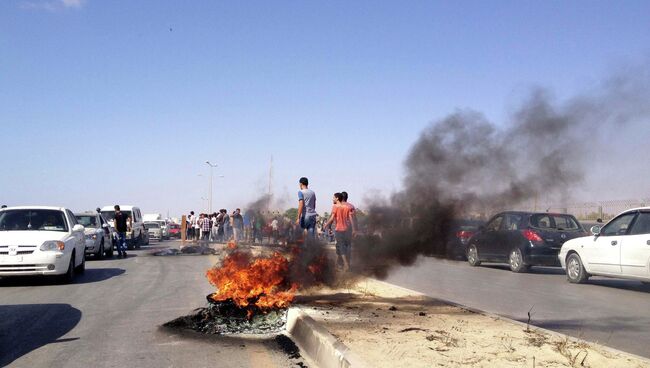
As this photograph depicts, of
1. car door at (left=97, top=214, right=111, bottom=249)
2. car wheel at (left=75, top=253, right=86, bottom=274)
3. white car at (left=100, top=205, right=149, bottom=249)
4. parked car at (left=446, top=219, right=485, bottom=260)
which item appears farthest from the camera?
white car at (left=100, top=205, right=149, bottom=249)

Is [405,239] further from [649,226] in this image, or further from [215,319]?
[649,226]

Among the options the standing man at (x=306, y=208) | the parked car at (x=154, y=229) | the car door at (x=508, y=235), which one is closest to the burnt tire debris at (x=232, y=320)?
the standing man at (x=306, y=208)

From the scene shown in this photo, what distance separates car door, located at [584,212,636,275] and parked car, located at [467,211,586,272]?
7.13ft

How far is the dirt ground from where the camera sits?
5234 mm

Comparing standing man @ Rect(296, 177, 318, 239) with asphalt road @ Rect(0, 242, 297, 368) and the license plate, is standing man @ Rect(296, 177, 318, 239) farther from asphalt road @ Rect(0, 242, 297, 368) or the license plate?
the license plate

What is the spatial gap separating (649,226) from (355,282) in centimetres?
597

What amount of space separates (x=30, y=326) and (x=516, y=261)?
1218cm

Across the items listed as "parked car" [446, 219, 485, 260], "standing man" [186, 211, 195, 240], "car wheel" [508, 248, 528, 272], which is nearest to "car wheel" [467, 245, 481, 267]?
"car wheel" [508, 248, 528, 272]

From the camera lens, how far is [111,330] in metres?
7.23

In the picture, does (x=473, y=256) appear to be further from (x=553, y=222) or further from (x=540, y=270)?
(x=553, y=222)

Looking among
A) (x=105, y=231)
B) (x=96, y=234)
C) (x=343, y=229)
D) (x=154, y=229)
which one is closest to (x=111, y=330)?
(x=343, y=229)

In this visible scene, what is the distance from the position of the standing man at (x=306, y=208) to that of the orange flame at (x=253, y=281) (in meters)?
3.49

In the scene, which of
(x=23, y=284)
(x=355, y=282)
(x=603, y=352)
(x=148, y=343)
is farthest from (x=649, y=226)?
(x=23, y=284)

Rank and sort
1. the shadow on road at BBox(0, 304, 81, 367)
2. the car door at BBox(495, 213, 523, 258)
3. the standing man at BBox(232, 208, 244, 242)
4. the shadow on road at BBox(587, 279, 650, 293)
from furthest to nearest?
1. the standing man at BBox(232, 208, 244, 242)
2. the car door at BBox(495, 213, 523, 258)
3. the shadow on road at BBox(587, 279, 650, 293)
4. the shadow on road at BBox(0, 304, 81, 367)
